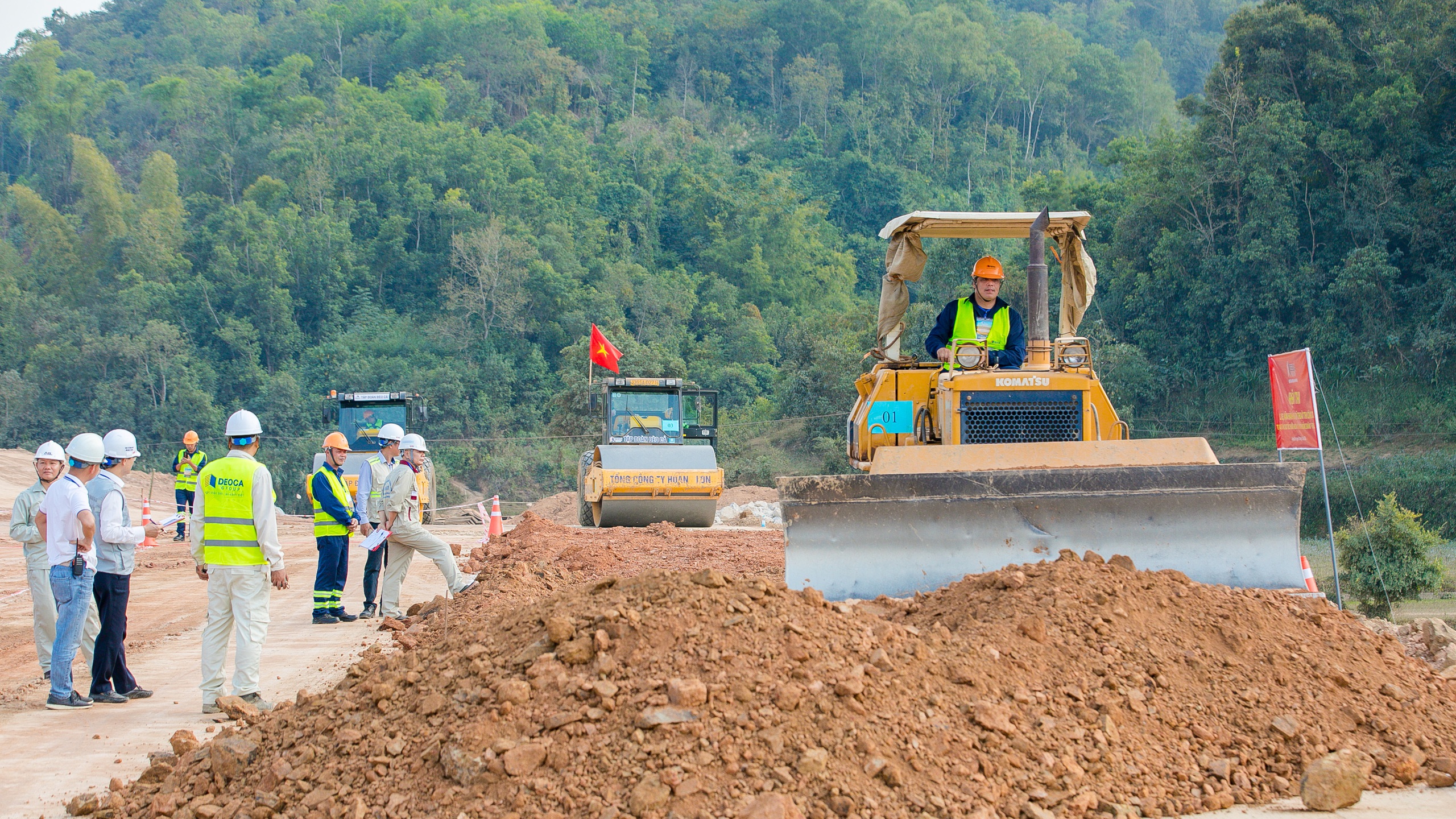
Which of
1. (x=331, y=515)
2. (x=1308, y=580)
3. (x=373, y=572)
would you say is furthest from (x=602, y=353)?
(x=1308, y=580)

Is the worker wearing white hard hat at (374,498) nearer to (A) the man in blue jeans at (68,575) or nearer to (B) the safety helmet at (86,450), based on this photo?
(B) the safety helmet at (86,450)

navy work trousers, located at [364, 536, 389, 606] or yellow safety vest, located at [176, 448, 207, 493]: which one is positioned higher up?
yellow safety vest, located at [176, 448, 207, 493]

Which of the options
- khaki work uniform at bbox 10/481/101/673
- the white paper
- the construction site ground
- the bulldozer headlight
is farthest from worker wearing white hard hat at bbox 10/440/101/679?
the bulldozer headlight

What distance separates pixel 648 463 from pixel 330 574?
7.31 metres

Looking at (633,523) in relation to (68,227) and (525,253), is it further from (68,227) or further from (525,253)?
(68,227)

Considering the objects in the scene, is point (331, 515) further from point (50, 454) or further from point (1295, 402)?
point (1295, 402)

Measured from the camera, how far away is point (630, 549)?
12695 millimetres

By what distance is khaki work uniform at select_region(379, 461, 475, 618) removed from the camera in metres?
9.24

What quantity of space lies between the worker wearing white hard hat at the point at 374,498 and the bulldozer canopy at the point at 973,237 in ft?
14.5

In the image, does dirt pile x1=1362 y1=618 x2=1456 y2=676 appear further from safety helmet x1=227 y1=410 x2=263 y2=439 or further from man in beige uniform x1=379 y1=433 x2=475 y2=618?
man in beige uniform x1=379 y1=433 x2=475 y2=618

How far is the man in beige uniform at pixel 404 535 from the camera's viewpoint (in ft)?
30.3

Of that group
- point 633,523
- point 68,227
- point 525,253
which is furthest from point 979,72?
point 633,523

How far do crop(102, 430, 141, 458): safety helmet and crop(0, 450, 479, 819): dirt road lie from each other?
1.52 meters

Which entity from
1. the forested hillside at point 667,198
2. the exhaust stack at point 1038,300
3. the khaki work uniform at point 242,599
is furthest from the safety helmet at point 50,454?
the forested hillside at point 667,198
